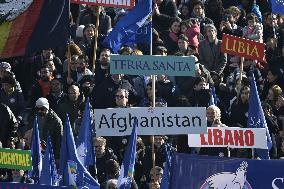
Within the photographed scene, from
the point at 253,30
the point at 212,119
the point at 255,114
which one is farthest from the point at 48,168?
the point at 253,30

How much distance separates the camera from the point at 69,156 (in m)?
17.5

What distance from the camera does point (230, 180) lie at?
1487cm

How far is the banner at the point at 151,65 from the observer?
17953mm

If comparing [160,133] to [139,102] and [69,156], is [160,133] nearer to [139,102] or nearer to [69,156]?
[69,156]

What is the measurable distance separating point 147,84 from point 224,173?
6.49m

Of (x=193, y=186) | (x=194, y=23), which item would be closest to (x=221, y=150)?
(x=193, y=186)

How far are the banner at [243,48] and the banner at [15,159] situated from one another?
13.9ft

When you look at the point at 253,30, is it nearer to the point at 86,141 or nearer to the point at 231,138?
the point at 86,141

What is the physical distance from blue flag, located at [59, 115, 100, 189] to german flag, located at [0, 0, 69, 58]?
3.52ft

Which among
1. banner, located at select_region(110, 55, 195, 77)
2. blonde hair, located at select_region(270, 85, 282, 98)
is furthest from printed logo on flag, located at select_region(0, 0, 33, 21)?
blonde hair, located at select_region(270, 85, 282, 98)

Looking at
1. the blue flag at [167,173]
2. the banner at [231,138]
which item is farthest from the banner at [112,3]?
the blue flag at [167,173]

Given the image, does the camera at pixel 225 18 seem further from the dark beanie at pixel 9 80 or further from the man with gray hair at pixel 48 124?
the man with gray hair at pixel 48 124

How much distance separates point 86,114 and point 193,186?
140 inches

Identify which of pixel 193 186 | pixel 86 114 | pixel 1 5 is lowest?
pixel 193 186
